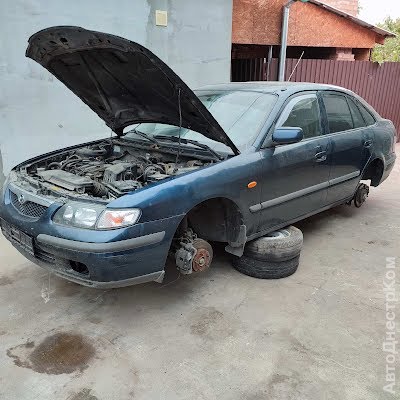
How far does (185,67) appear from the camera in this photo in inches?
271

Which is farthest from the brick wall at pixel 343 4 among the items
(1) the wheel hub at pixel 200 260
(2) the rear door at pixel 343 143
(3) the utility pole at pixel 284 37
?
Answer: (1) the wheel hub at pixel 200 260

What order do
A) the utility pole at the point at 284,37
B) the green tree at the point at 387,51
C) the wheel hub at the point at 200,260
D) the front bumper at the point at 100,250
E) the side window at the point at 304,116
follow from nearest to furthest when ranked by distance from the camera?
the front bumper at the point at 100,250, the wheel hub at the point at 200,260, the side window at the point at 304,116, the utility pole at the point at 284,37, the green tree at the point at 387,51

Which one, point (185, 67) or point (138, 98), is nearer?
point (138, 98)

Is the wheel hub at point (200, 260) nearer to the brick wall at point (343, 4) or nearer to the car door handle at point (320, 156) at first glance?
the car door handle at point (320, 156)

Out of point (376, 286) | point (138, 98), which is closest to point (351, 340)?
point (376, 286)

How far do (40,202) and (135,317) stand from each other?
111 centimetres

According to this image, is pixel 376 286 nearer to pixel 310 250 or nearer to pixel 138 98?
pixel 310 250

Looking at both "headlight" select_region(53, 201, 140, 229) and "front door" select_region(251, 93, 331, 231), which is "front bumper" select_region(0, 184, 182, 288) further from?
"front door" select_region(251, 93, 331, 231)

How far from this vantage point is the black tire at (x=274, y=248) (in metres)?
3.50

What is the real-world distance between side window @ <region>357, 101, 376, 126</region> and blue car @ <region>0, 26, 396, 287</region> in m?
0.37

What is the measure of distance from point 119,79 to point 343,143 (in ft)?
7.88

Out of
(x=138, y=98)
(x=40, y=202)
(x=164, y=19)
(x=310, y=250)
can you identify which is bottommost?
(x=310, y=250)

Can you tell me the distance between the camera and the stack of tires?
3508 mm

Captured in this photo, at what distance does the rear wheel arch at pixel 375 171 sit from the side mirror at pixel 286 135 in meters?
2.05
